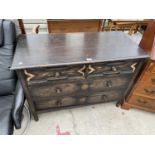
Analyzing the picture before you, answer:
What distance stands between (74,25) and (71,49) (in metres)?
1.07

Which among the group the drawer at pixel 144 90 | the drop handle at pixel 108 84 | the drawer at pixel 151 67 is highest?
the drawer at pixel 151 67

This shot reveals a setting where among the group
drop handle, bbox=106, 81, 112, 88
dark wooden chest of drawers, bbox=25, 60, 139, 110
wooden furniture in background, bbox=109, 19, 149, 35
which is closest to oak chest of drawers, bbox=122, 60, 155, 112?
dark wooden chest of drawers, bbox=25, 60, 139, 110

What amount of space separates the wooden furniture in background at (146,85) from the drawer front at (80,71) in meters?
0.14

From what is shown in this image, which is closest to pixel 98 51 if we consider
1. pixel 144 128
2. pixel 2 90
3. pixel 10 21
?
pixel 10 21

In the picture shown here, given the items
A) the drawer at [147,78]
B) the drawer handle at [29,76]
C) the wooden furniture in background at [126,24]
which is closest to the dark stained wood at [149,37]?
the drawer at [147,78]

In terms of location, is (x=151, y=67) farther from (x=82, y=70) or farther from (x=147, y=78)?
(x=82, y=70)

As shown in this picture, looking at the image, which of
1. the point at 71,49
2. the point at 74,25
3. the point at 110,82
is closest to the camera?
the point at 71,49

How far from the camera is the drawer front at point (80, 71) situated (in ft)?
3.18

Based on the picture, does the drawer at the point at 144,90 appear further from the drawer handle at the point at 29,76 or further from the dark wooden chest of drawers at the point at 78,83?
the drawer handle at the point at 29,76

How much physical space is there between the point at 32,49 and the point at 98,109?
0.99 metres

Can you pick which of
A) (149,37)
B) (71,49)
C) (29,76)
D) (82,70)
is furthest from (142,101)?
(29,76)

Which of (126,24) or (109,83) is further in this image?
(126,24)

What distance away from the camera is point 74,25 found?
6.54 feet

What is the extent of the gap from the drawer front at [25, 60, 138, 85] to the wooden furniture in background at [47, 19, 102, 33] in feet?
3.60
